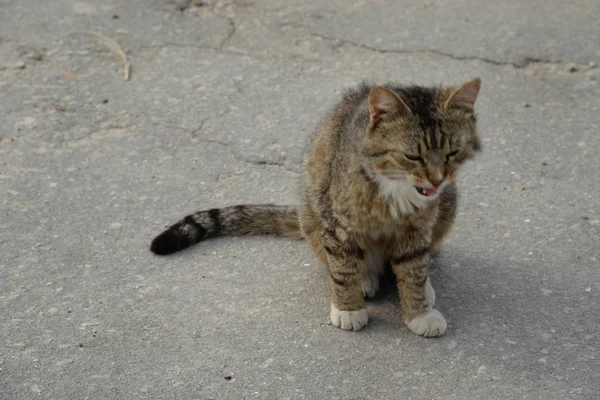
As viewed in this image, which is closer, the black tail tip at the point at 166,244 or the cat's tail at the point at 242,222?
the black tail tip at the point at 166,244

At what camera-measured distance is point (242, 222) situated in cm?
480

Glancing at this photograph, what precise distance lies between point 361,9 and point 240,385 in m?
4.15

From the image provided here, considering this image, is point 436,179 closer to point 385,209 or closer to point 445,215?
point 385,209

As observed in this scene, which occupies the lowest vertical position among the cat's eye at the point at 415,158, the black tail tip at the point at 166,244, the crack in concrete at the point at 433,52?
the black tail tip at the point at 166,244

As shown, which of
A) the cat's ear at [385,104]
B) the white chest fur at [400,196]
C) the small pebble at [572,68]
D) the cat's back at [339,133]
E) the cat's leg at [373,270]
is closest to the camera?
the cat's ear at [385,104]

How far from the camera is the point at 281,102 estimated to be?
6.14 m

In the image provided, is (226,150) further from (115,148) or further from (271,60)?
(271,60)

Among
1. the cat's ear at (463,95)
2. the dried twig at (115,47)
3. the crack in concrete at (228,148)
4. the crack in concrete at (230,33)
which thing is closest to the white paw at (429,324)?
the cat's ear at (463,95)

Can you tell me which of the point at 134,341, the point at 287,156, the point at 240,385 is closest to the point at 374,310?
the point at 240,385

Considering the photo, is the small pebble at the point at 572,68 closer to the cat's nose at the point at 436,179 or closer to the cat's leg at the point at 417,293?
the cat's leg at the point at 417,293

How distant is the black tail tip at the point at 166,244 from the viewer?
4602mm

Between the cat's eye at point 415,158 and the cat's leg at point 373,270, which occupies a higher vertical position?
the cat's eye at point 415,158

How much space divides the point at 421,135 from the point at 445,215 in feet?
2.47

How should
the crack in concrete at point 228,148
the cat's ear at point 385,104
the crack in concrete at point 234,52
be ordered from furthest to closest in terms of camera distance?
the crack in concrete at point 234,52
the crack in concrete at point 228,148
the cat's ear at point 385,104
